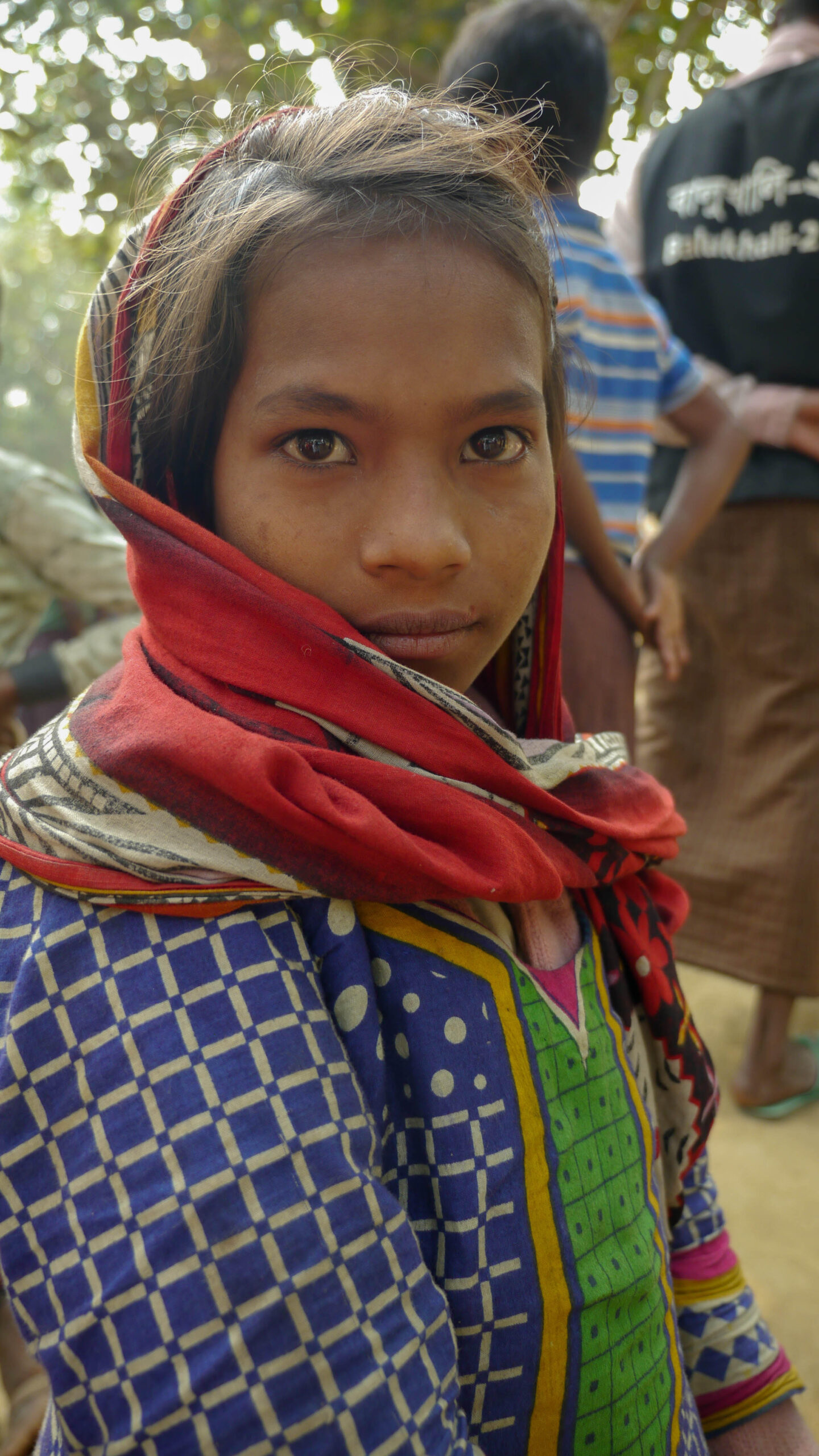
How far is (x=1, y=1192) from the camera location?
2.26ft

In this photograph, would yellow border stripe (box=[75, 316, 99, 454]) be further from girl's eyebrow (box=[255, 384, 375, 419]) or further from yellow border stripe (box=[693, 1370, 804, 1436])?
yellow border stripe (box=[693, 1370, 804, 1436])

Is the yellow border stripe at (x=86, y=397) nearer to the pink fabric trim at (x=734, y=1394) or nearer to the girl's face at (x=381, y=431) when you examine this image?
the girl's face at (x=381, y=431)

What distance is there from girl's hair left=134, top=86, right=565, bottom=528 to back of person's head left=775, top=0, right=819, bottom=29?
2169mm

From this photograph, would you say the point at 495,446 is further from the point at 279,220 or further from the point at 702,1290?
the point at 702,1290

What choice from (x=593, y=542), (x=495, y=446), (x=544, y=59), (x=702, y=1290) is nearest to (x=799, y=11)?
(x=544, y=59)

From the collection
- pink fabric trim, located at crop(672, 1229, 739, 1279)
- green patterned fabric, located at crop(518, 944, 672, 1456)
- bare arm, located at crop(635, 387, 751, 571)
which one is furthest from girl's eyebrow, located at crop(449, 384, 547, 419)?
bare arm, located at crop(635, 387, 751, 571)

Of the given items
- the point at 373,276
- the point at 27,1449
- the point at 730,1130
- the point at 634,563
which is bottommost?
the point at 730,1130

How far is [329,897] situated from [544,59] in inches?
74.0

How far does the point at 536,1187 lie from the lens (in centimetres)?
82

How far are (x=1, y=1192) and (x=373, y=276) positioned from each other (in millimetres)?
→ 736

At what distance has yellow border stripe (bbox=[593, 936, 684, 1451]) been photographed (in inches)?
36.8

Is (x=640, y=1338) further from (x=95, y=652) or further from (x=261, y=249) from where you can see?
(x=95, y=652)

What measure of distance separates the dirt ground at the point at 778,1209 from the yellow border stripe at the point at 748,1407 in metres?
0.92

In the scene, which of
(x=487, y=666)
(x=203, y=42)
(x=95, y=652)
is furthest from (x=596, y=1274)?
(x=203, y=42)
